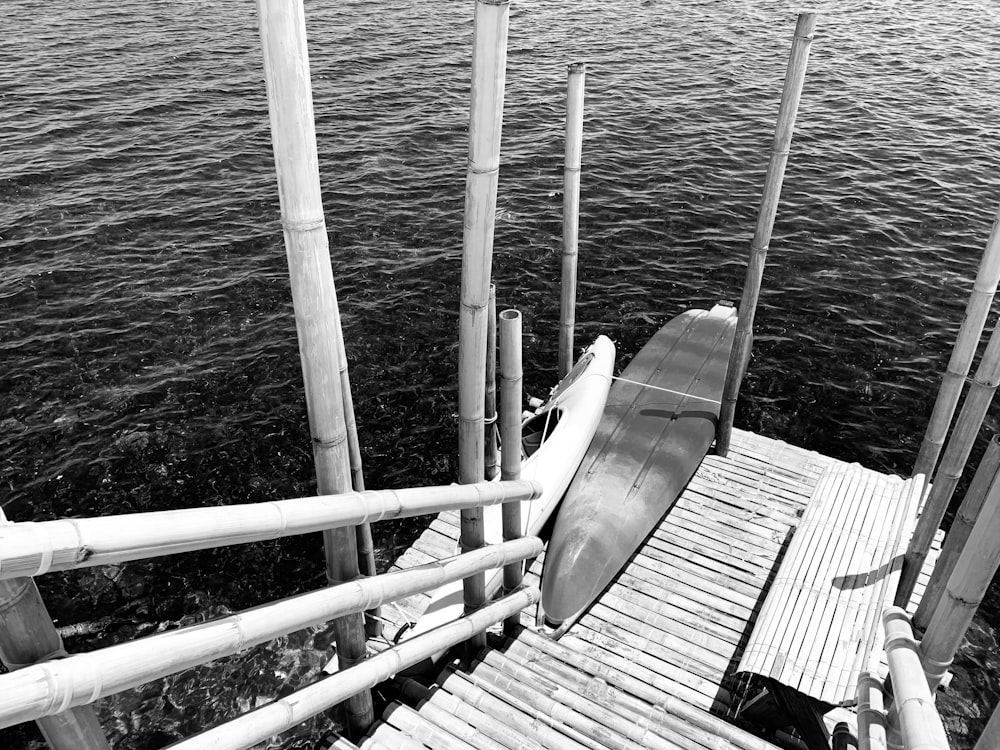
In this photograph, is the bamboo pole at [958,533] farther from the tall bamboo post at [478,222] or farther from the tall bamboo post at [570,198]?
the tall bamboo post at [570,198]

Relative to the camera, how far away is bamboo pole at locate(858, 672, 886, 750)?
441cm

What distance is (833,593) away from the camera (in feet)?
30.3

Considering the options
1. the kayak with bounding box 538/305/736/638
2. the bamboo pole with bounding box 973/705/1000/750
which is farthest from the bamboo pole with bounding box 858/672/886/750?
the kayak with bounding box 538/305/736/638

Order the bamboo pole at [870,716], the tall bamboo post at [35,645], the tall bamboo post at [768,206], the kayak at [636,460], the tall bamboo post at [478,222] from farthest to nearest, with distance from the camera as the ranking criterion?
the kayak at [636,460], the tall bamboo post at [768,206], the tall bamboo post at [478,222], the bamboo pole at [870,716], the tall bamboo post at [35,645]

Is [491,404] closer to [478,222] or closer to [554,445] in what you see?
[554,445]

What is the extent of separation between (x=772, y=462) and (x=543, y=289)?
30.2 ft

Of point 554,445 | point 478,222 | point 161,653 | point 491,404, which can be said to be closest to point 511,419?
point 478,222

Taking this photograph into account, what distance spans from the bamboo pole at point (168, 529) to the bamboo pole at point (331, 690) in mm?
1152

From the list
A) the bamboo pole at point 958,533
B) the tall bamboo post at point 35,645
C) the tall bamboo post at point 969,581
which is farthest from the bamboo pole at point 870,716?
the tall bamboo post at point 35,645

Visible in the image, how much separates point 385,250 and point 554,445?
35.3 ft

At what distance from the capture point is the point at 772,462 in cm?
1299

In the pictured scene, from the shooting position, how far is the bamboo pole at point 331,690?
419 cm

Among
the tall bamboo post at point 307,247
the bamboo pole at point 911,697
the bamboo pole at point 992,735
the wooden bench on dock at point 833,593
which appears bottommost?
the wooden bench on dock at point 833,593

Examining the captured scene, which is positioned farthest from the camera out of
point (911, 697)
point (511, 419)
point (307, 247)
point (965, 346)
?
point (965, 346)
